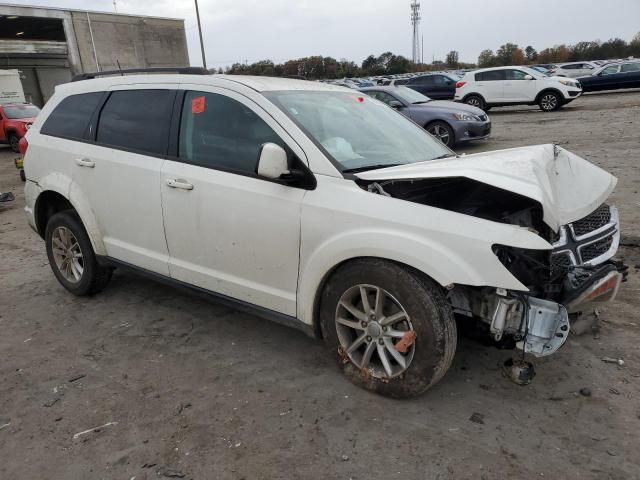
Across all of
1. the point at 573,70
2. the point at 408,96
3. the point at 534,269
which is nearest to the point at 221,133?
the point at 534,269

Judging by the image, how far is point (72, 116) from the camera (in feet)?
14.2

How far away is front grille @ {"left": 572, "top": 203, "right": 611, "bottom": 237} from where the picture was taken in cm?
293

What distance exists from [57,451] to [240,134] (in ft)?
6.85

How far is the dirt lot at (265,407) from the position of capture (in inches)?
96.5

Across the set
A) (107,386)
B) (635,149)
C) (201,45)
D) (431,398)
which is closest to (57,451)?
(107,386)

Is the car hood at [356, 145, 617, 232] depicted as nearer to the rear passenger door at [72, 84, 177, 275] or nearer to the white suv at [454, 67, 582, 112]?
the rear passenger door at [72, 84, 177, 275]

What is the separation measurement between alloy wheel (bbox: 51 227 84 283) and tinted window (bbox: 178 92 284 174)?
5.41 ft

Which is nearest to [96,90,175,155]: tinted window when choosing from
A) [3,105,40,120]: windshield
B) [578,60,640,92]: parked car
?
[3,105,40,120]: windshield

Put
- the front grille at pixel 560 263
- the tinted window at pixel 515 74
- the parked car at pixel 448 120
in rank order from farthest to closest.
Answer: the tinted window at pixel 515 74, the parked car at pixel 448 120, the front grille at pixel 560 263

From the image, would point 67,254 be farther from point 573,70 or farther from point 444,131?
point 573,70

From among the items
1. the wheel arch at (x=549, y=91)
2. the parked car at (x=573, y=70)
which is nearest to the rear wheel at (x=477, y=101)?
the wheel arch at (x=549, y=91)

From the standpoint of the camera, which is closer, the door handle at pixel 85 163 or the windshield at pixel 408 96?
the door handle at pixel 85 163

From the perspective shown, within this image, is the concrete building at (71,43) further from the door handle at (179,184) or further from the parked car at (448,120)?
the door handle at (179,184)

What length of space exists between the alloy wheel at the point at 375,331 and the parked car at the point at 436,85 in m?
21.6
